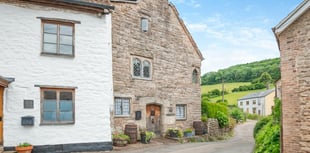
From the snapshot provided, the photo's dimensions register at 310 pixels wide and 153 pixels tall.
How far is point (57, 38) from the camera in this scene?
13.5m

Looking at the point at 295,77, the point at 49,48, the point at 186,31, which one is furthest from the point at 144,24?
the point at 295,77

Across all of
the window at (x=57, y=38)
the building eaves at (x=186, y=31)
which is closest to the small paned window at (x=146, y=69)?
the building eaves at (x=186, y=31)

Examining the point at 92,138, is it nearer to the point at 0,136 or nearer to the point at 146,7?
the point at 0,136

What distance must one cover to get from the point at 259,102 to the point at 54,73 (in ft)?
184

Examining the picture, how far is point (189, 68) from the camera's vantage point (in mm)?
22875

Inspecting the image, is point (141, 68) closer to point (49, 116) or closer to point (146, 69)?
point (146, 69)

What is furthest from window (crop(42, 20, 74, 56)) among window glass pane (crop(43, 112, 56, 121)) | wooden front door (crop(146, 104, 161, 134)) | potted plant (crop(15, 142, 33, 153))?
wooden front door (crop(146, 104, 161, 134))

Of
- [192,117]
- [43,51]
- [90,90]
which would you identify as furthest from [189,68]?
[43,51]

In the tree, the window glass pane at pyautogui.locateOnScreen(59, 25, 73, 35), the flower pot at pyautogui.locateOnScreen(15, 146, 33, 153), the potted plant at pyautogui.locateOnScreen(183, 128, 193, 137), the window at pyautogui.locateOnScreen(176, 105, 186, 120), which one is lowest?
the potted plant at pyautogui.locateOnScreen(183, 128, 193, 137)

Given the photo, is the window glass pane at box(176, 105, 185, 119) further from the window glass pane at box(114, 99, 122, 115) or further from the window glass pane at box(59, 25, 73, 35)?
the window glass pane at box(59, 25, 73, 35)

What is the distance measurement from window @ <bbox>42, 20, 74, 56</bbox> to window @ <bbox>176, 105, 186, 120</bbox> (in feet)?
33.6

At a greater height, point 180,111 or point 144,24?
point 144,24

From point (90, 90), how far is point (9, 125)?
363cm

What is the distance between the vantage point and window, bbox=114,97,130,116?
17250 mm
